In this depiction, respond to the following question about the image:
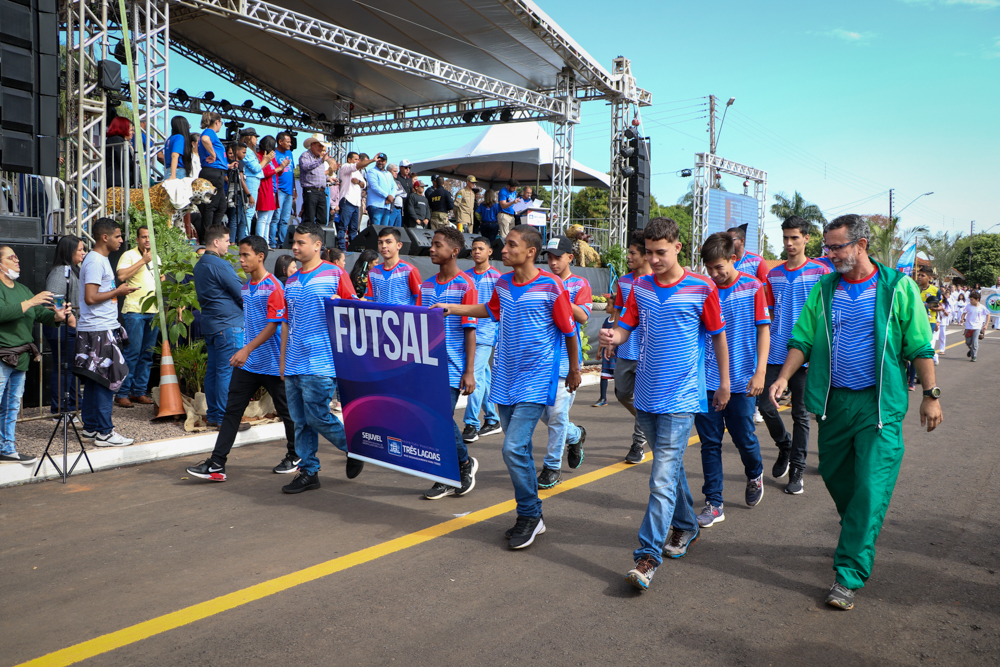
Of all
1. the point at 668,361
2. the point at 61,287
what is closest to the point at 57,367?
the point at 61,287

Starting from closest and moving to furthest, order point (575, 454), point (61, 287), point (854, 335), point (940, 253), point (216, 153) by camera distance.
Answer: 1. point (854, 335)
2. point (575, 454)
3. point (61, 287)
4. point (216, 153)
5. point (940, 253)

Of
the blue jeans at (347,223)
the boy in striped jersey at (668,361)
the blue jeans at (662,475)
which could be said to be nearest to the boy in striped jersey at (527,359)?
the boy in striped jersey at (668,361)

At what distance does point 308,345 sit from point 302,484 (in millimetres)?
1058

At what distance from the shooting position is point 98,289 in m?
6.95

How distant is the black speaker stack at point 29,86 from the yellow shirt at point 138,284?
1252 mm

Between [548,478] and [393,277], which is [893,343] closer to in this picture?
[548,478]

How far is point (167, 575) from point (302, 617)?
1.01 meters

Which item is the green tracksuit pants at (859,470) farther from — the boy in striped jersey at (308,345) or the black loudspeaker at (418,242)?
the black loudspeaker at (418,242)

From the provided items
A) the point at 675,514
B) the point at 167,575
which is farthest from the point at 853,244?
the point at 167,575

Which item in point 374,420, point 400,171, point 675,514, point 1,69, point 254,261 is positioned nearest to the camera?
point 675,514

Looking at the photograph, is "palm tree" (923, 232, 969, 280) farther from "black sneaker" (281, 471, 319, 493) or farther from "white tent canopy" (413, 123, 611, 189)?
"black sneaker" (281, 471, 319, 493)

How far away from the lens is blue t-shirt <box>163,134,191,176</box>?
10.8 meters

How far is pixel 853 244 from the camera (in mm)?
3939

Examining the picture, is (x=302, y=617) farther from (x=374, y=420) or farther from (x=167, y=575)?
(x=374, y=420)
